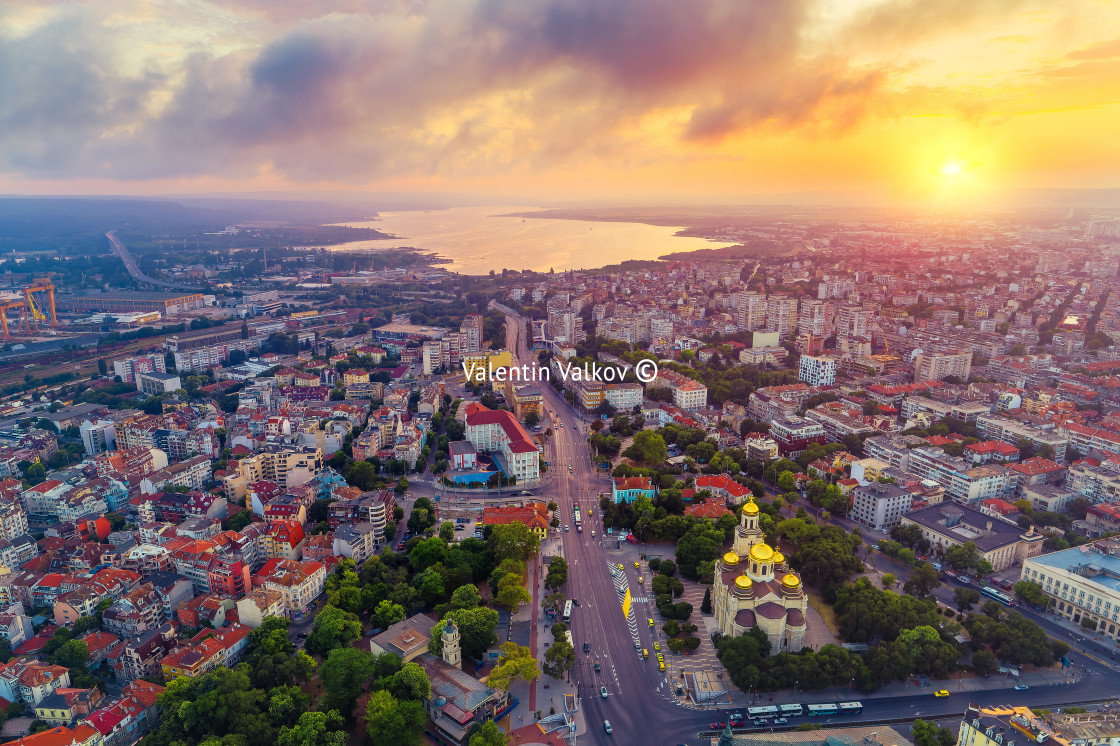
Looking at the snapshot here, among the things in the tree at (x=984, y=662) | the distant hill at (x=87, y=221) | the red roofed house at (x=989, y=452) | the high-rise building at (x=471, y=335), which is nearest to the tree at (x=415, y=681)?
the tree at (x=984, y=662)

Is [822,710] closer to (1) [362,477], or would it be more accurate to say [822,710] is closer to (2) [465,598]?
(2) [465,598]

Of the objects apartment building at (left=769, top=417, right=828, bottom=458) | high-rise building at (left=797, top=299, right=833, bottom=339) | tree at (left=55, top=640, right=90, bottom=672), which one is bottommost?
tree at (left=55, top=640, right=90, bottom=672)

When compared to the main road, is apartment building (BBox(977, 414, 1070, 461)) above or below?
above

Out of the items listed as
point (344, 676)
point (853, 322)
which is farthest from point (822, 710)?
point (853, 322)

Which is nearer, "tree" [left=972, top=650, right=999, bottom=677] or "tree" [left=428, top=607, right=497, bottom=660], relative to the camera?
"tree" [left=972, top=650, right=999, bottom=677]

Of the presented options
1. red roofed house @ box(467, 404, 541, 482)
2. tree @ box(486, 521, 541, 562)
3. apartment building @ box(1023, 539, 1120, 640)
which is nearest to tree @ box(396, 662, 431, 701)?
tree @ box(486, 521, 541, 562)

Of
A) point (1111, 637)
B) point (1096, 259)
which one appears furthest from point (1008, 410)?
point (1096, 259)

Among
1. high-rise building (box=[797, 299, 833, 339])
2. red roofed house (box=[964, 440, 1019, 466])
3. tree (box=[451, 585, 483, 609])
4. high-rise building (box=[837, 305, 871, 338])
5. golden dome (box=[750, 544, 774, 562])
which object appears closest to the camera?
golden dome (box=[750, 544, 774, 562])

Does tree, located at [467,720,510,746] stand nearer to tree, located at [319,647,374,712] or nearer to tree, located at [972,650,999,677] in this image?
tree, located at [319,647,374,712]
